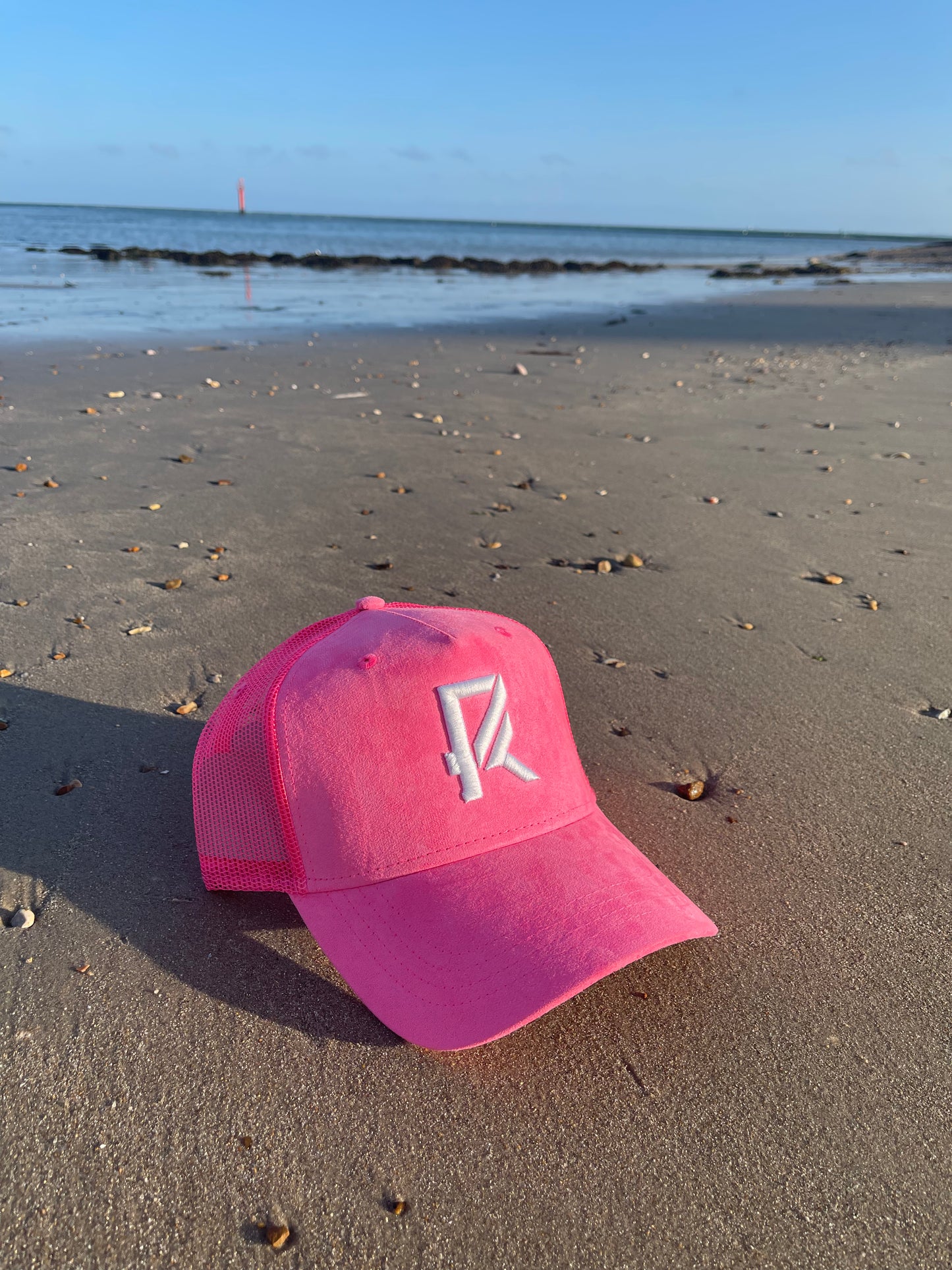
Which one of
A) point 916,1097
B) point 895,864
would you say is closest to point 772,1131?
point 916,1097

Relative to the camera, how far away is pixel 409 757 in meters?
1.52

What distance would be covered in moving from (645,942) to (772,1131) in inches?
14.7

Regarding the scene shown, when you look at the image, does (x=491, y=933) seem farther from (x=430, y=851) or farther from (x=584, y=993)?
(x=584, y=993)

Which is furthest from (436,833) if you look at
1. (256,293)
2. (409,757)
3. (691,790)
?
(256,293)

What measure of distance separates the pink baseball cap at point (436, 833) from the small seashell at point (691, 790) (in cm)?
60

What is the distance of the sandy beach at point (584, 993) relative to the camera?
49.5 inches

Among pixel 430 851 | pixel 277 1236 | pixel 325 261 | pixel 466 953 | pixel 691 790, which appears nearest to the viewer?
pixel 277 1236

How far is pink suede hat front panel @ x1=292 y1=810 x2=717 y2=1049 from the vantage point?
1323 mm

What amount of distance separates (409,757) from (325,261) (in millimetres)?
26583

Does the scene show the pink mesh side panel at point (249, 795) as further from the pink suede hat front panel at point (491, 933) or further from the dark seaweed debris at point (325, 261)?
the dark seaweed debris at point (325, 261)

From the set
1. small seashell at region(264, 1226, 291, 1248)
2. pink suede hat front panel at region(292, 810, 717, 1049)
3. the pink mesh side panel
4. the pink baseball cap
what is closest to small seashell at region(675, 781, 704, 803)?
the pink baseball cap

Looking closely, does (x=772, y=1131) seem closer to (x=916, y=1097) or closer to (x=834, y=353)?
(x=916, y=1097)

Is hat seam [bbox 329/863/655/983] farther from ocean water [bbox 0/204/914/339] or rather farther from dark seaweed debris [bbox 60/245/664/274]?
dark seaweed debris [bbox 60/245/664/274]

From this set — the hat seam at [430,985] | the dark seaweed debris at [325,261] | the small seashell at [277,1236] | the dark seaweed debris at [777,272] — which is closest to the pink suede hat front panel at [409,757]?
the hat seam at [430,985]
